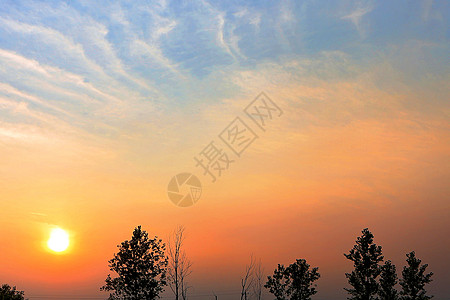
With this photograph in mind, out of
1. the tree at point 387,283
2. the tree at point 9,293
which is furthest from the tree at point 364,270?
the tree at point 9,293

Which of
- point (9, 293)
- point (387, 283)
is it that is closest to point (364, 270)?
point (387, 283)

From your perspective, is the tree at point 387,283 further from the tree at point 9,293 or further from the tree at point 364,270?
the tree at point 9,293

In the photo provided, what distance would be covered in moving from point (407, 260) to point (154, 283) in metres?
32.6

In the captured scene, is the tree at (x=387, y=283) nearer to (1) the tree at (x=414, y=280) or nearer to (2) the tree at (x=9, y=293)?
(1) the tree at (x=414, y=280)

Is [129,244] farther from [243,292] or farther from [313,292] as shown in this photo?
[313,292]

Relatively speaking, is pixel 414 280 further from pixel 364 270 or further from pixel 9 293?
pixel 9 293

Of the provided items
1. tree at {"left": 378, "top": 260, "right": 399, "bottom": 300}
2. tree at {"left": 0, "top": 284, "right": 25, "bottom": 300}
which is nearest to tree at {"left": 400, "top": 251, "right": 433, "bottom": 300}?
tree at {"left": 378, "top": 260, "right": 399, "bottom": 300}

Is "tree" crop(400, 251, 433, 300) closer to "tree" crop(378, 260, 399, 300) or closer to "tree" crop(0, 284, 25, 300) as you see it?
"tree" crop(378, 260, 399, 300)

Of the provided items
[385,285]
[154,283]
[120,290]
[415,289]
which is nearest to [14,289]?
[120,290]

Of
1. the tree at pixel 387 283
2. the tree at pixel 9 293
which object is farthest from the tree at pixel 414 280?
the tree at pixel 9 293

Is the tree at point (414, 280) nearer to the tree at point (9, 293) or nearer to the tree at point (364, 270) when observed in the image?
the tree at point (364, 270)

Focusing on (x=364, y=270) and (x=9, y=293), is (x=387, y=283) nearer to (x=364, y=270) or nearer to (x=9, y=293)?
(x=364, y=270)

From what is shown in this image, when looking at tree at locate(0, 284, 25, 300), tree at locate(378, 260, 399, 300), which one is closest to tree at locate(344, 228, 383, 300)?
tree at locate(378, 260, 399, 300)

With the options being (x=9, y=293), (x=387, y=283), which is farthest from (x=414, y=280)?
(x=9, y=293)
